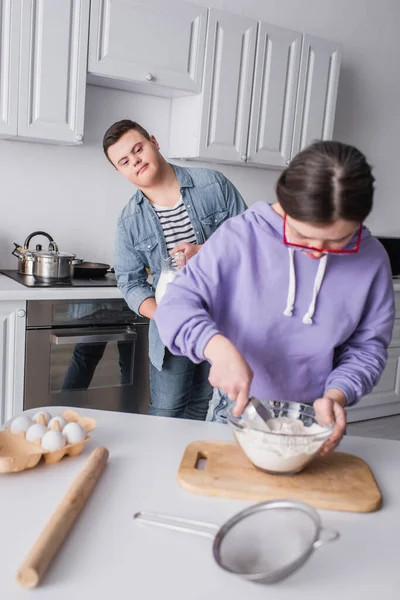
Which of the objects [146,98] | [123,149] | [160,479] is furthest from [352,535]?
[146,98]

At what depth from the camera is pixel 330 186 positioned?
38.9 inches

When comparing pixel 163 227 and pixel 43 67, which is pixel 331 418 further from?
pixel 43 67

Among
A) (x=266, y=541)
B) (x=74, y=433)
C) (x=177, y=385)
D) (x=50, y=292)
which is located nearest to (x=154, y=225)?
(x=177, y=385)

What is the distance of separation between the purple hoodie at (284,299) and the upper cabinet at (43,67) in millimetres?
1656

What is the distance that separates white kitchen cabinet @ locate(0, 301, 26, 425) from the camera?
250cm

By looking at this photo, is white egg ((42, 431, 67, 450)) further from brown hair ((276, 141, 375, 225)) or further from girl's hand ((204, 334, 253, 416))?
brown hair ((276, 141, 375, 225))

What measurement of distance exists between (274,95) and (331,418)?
8.26 ft

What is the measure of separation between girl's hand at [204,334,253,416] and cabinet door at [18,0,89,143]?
1905mm

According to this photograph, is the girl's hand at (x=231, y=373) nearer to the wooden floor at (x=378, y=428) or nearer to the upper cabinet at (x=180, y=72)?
the upper cabinet at (x=180, y=72)

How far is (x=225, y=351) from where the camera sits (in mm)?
1067

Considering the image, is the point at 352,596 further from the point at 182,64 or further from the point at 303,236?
the point at 182,64

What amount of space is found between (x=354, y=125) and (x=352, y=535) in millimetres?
3544

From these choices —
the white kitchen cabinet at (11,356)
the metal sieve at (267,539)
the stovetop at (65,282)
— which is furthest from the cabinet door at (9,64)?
the metal sieve at (267,539)

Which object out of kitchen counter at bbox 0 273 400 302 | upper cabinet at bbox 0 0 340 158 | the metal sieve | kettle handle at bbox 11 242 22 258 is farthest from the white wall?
the metal sieve
